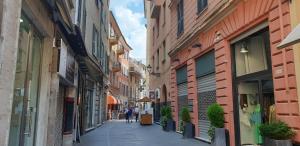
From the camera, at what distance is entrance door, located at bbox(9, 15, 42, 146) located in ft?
18.3

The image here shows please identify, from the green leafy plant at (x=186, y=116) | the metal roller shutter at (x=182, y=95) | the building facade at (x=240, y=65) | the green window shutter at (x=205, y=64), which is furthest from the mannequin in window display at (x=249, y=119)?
the metal roller shutter at (x=182, y=95)

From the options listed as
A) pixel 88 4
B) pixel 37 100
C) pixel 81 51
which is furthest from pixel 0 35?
pixel 88 4

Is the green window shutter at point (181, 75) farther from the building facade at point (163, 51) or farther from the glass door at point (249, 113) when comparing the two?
the glass door at point (249, 113)

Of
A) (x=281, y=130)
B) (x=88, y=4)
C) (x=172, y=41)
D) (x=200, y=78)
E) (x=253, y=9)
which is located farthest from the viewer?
(x=172, y=41)

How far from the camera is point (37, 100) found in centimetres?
742

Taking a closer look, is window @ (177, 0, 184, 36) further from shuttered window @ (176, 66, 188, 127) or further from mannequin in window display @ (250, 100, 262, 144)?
mannequin in window display @ (250, 100, 262, 144)

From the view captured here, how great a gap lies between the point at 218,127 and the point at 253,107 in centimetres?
161

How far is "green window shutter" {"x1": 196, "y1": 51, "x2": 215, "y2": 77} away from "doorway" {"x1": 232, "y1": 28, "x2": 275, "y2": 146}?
5.83 ft

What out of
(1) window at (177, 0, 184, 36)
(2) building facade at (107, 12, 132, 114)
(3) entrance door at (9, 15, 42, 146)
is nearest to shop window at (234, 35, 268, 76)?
(3) entrance door at (9, 15, 42, 146)

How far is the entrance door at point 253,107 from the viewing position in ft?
28.6

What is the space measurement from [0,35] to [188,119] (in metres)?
11.4

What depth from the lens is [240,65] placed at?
1012 centimetres

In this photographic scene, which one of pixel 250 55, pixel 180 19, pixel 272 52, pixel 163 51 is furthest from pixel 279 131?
pixel 163 51

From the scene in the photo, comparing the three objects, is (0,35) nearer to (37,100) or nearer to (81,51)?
(37,100)
